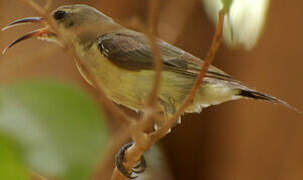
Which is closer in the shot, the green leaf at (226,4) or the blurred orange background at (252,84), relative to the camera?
the green leaf at (226,4)

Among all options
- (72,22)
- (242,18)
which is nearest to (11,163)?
(242,18)

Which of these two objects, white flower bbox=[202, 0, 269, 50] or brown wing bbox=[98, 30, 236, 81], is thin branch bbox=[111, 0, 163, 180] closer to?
white flower bbox=[202, 0, 269, 50]

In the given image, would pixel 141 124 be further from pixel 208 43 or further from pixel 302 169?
pixel 208 43

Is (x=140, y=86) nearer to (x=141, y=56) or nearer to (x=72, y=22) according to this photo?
(x=141, y=56)

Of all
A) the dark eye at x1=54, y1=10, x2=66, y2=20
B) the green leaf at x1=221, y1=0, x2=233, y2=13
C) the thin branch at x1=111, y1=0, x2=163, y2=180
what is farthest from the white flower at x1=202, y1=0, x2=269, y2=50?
the dark eye at x1=54, y1=10, x2=66, y2=20

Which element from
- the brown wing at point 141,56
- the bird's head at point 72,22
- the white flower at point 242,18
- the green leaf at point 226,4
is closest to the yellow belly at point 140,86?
the brown wing at point 141,56

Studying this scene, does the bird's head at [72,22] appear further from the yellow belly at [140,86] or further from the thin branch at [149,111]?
the thin branch at [149,111]
